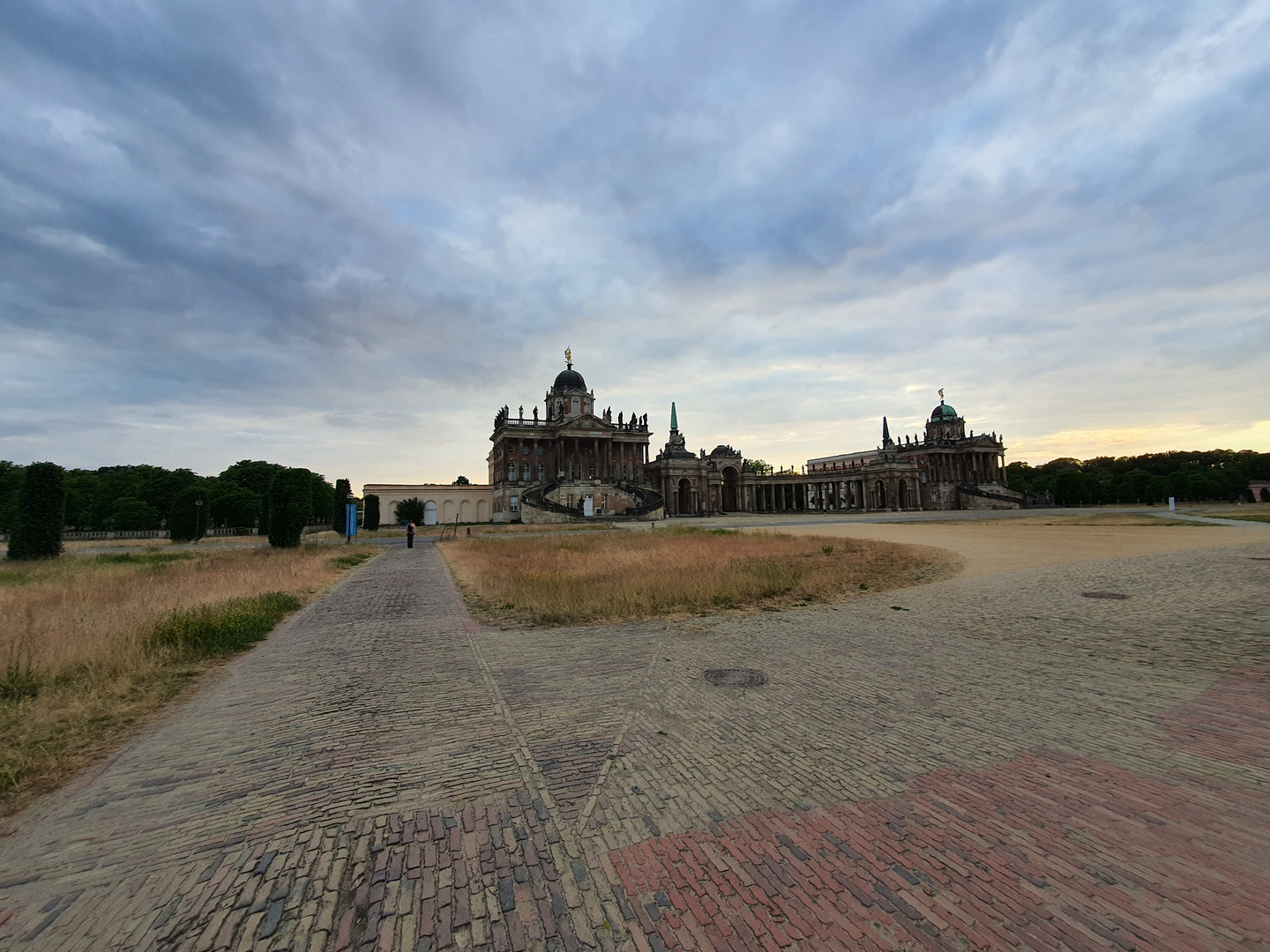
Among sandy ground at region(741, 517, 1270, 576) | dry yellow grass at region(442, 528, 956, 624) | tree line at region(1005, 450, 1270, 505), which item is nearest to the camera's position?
dry yellow grass at region(442, 528, 956, 624)

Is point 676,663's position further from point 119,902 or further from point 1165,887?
point 119,902

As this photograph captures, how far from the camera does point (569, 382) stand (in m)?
91.6

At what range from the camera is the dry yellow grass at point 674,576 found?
13.6 m

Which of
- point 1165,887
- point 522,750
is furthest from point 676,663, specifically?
point 1165,887

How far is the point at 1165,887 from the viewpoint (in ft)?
11.1

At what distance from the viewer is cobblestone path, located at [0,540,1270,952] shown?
3238 millimetres

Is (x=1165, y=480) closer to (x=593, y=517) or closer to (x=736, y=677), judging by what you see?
(x=593, y=517)

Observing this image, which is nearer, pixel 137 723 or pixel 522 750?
pixel 522 750

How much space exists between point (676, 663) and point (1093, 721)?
16.8 ft

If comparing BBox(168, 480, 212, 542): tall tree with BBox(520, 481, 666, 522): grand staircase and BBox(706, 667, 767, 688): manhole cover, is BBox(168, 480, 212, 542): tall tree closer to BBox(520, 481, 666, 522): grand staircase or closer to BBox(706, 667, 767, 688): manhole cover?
BBox(520, 481, 666, 522): grand staircase

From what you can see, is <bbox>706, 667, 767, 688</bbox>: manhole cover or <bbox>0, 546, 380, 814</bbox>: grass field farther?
<bbox>706, 667, 767, 688</bbox>: manhole cover

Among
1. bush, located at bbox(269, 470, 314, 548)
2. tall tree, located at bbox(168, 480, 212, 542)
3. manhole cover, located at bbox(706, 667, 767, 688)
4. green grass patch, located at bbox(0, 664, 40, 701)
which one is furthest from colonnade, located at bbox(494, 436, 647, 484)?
green grass patch, located at bbox(0, 664, 40, 701)

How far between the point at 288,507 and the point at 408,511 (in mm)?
40125

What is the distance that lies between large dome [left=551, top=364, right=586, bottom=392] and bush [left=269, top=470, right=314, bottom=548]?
198 feet
